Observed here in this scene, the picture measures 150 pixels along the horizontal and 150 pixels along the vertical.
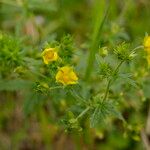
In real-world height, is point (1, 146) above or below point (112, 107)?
below

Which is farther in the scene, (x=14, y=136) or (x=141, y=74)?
(x=14, y=136)

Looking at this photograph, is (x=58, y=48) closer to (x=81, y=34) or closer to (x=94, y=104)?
(x=94, y=104)

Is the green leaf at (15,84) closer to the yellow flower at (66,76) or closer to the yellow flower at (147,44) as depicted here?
the yellow flower at (66,76)

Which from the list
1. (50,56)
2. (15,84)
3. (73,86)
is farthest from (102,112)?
(15,84)

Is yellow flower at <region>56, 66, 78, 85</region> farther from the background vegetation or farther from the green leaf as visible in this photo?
the green leaf

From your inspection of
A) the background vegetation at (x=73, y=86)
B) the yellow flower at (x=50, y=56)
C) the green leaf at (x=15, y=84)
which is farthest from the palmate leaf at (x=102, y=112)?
the green leaf at (x=15, y=84)

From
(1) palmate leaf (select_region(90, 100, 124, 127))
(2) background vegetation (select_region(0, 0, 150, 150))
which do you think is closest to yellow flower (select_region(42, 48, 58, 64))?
(2) background vegetation (select_region(0, 0, 150, 150))

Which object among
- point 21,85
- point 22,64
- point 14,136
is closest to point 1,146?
point 14,136

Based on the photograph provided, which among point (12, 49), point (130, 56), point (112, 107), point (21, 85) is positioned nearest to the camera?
point (130, 56)
